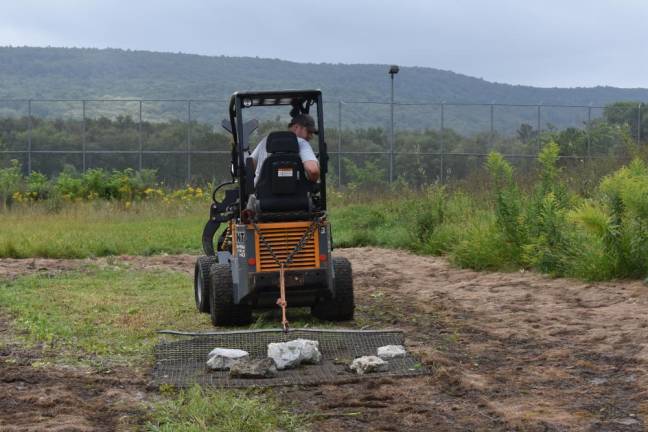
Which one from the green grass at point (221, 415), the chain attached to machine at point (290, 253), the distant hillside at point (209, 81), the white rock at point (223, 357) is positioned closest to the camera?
the green grass at point (221, 415)

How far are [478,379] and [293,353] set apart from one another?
1406 millimetres

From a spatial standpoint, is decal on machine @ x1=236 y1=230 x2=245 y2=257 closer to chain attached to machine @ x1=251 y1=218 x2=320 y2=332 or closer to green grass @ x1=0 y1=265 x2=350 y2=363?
chain attached to machine @ x1=251 y1=218 x2=320 y2=332

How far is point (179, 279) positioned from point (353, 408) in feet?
25.6

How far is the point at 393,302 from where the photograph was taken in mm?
11797

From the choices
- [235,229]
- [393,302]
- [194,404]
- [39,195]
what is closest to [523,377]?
[194,404]

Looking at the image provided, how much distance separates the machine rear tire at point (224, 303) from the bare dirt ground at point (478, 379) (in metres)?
1.25

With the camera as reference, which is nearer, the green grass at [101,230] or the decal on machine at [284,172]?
the decal on machine at [284,172]

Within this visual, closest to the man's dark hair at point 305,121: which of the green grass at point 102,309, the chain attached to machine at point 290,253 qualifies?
the chain attached to machine at point 290,253

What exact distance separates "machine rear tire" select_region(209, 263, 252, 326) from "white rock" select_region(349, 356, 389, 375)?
220 centimetres

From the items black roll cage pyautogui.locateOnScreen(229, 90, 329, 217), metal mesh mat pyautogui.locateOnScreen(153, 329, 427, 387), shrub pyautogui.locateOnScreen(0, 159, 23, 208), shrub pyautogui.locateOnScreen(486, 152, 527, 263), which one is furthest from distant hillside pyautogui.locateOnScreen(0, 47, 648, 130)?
metal mesh mat pyautogui.locateOnScreen(153, 329, 427, 387)

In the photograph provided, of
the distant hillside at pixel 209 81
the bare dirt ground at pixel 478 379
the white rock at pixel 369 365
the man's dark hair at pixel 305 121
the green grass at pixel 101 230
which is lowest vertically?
the bare dirt ground at pixel 478 379

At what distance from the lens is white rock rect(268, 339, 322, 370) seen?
7.87 m

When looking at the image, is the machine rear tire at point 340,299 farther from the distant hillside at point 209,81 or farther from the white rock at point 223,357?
the distant hillside at point 209,81

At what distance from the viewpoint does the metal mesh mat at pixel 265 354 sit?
7450mm
